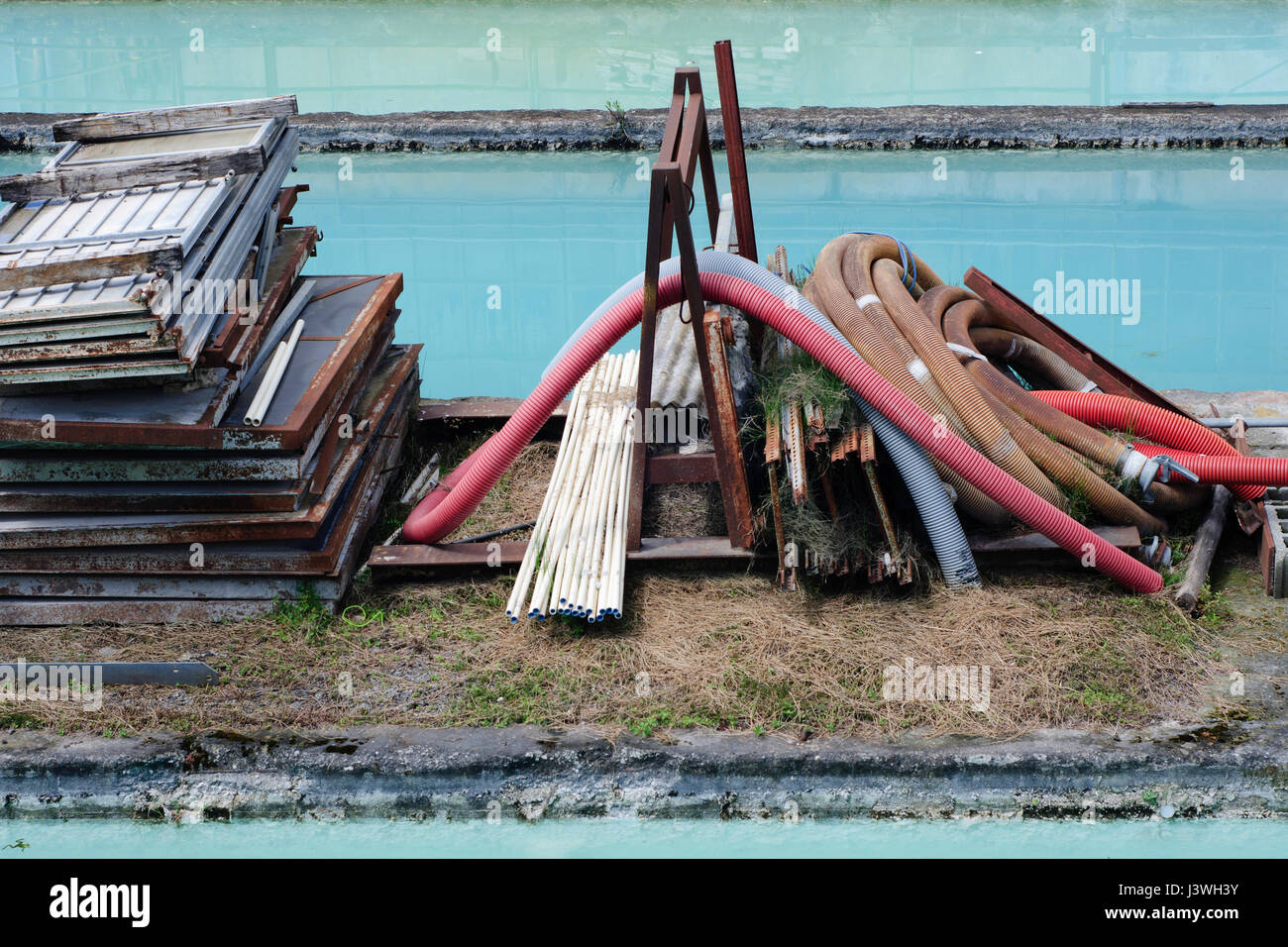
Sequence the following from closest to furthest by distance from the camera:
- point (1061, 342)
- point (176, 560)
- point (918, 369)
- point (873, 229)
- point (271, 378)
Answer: point (176, 560) → point (271, 378) → point (918, 369) → point (1061, 342) → point (873, 229)

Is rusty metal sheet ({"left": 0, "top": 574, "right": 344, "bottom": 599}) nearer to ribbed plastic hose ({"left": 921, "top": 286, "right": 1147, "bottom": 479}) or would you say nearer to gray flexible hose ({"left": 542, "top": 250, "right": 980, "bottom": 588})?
gray flexible hose ({"left": 542, "top": 250, "right": 980, "bottom": 588})

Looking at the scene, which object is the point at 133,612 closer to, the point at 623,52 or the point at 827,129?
the point at 827,129

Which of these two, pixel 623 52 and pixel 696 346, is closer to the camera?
pixel 696 346

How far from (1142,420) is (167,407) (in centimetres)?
445

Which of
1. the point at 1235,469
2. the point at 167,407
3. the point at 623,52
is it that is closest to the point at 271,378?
the point at 167,407

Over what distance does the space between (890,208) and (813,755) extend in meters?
7.81

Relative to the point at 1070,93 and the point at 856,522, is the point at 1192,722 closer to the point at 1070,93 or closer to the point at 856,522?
the point at 856,522

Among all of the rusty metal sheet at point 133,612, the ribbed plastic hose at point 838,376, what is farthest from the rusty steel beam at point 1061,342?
the rusty metal sheet at point 133,612

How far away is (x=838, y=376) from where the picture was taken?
4.78 metres

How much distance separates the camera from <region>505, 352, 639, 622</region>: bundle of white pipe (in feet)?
15.6

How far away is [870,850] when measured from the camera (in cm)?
400

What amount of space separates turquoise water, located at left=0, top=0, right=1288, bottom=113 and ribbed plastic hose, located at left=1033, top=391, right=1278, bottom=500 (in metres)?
9.45

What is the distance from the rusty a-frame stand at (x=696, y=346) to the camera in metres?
4.52

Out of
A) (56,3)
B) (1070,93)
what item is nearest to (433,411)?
(1070,93)
